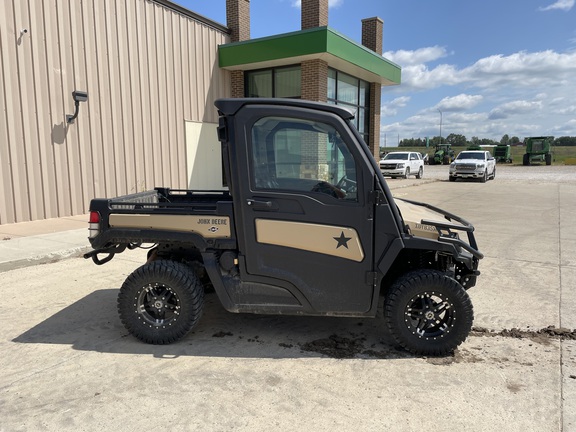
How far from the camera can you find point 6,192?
9.05 metres

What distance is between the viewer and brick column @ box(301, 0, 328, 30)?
14.7 metres

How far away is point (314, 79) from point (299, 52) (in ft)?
3.54

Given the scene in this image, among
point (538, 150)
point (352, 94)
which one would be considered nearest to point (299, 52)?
point (352, 94)

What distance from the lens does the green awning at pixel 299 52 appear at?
13031 millimetres

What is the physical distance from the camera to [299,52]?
13.3m

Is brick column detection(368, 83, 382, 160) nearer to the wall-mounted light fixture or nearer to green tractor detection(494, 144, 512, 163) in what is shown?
the wall-mounted light fixture

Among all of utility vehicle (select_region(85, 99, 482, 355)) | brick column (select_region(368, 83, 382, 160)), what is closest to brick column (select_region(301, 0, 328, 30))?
brick column (select_region(368, 83, 382, 160))

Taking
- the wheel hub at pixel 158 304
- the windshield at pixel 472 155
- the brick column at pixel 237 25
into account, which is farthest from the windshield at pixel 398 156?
the wheel hub at pixel 158 304

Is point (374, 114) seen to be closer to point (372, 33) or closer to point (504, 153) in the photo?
point (372, 33)

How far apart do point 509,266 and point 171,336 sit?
525 centimetres

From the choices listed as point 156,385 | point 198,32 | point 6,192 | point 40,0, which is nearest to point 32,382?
point 156,385

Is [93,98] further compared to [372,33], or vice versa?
[372,33]

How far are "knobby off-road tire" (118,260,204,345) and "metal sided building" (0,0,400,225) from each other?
23.2 ft

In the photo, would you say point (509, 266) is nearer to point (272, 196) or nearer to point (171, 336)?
point (272, 196)
